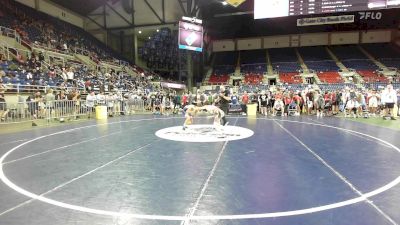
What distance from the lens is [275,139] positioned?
27.3 feet

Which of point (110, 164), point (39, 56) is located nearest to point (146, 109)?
point (39, 56)

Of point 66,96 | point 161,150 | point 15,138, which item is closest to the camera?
point 161,150

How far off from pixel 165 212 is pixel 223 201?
2.55 ft

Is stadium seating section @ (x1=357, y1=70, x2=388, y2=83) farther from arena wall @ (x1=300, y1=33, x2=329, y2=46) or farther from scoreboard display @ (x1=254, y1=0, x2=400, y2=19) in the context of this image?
scoreboard display @ (x1=254, y1=0, x2=400, y2=19)

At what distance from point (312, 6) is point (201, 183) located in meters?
17.6

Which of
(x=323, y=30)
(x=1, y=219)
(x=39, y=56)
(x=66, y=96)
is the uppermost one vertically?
(x=323, y=30)

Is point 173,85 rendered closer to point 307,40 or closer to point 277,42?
point 277,42

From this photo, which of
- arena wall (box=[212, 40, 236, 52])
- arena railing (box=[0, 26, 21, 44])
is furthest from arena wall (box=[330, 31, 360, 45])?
arena railing (box=[0, 26, 21, 44])

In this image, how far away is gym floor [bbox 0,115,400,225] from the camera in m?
3.32

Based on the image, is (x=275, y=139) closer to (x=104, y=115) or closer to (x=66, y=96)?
(x=104, y=115)

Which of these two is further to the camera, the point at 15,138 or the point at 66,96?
the point at 66,96

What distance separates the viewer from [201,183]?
14.6ft

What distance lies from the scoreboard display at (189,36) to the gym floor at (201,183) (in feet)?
66.6

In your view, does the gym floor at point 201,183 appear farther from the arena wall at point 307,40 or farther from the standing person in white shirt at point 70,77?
the arena wall at point 307,40
